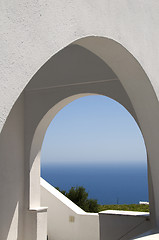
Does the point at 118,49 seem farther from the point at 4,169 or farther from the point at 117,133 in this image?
the point at 117,133

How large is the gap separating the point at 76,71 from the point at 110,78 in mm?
747

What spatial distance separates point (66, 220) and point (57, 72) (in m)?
3.73

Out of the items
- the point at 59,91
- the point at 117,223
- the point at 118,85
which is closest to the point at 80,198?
the point at 117,223

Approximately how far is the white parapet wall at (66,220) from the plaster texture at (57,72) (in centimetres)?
157

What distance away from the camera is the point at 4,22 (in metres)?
2.32

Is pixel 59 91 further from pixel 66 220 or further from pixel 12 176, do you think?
pixel 66 220

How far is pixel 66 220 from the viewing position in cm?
895

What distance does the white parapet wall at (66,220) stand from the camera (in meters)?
8.64

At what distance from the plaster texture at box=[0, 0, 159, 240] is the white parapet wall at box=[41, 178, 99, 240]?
1.57 meters

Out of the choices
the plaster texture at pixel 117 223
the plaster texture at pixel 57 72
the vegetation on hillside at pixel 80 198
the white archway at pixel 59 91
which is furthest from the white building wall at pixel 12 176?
the vegetation on hillside at pixel 80 198

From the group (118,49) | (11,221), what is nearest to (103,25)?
(118,49)

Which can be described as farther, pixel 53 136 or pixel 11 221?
pixel 53 136

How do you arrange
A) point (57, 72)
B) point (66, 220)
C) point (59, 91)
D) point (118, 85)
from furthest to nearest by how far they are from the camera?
point (66, 220), point (57, 72), point (59, 91), point (118, 85)

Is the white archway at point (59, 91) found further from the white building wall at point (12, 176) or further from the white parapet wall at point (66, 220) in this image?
the white parapet wall at point (66, 220)
